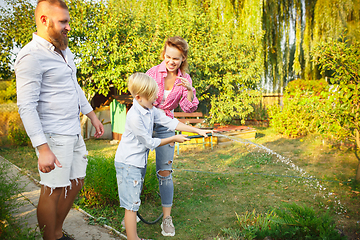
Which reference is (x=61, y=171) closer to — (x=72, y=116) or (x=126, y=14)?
(x=72, y=116)

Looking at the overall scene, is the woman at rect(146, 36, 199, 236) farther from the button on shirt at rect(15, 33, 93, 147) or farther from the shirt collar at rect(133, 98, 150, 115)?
the button on shirt at rect(15, 33, 93, 147)

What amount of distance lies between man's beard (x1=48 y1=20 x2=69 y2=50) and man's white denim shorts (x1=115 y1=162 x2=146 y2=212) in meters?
0.97

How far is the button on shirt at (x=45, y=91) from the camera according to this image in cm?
144

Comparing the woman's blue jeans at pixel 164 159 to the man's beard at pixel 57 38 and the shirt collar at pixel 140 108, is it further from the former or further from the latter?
the man's beard at pixel 57 38

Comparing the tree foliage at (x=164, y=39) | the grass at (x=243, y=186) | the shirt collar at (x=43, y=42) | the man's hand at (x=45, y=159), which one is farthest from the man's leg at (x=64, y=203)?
the tree foliage at (x=164, y=39)

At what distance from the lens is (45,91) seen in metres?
1.59

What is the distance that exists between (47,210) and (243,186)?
10.3ft

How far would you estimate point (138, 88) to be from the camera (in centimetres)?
195

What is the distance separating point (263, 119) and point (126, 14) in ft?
27.1

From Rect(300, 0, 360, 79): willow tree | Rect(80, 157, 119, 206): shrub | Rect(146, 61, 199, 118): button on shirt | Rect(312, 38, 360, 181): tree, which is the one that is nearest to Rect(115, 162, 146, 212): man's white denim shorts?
Rect(146, 61, 199, 118): button on shirt

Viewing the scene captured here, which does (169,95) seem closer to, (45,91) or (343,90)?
(45,91)

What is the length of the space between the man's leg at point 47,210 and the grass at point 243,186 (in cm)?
90

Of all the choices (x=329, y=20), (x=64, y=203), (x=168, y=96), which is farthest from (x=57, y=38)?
→ (x=329, y=20)

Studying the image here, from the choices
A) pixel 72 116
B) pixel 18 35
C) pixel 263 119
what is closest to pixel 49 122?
pixel 72 116
